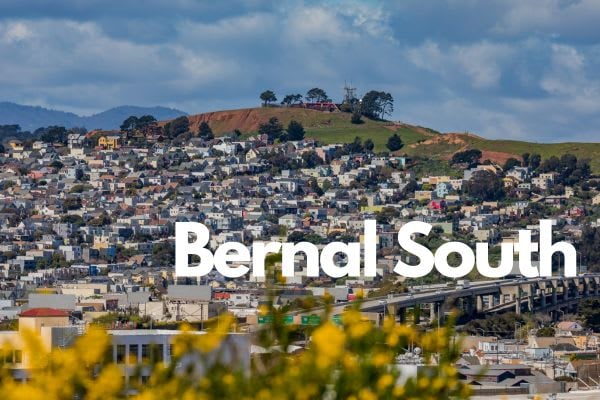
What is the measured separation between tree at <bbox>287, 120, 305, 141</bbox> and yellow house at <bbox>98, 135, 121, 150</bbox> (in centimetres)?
1520

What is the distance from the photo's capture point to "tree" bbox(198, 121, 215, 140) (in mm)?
165625

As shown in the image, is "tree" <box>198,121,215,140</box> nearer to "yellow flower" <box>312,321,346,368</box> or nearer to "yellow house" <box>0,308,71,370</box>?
"yellow house" <box>0,308,71,370</box>

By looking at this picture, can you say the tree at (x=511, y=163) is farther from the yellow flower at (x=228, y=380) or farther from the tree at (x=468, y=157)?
the yellow flower at (x=228, y=380)

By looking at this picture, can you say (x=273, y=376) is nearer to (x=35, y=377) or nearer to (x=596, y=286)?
(x=35, y=377)

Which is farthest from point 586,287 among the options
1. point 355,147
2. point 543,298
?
point 355,147

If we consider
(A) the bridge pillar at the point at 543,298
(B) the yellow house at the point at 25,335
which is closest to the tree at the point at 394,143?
(A) the bridge pillar at the point at 543,298

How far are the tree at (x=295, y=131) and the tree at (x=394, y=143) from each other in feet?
25.2

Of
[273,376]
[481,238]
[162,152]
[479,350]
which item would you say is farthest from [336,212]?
[273,376]

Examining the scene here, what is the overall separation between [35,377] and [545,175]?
135m

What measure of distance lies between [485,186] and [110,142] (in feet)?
123

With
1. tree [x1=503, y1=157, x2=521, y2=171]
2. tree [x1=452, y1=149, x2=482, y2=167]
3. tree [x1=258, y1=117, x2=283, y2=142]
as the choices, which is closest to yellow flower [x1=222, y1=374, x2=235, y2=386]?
tree [x1=503, y1=157, x2=521, y2=171]

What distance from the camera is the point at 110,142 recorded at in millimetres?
164375

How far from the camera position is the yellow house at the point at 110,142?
537 feet

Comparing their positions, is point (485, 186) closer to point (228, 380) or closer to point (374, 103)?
point (374, 103)
